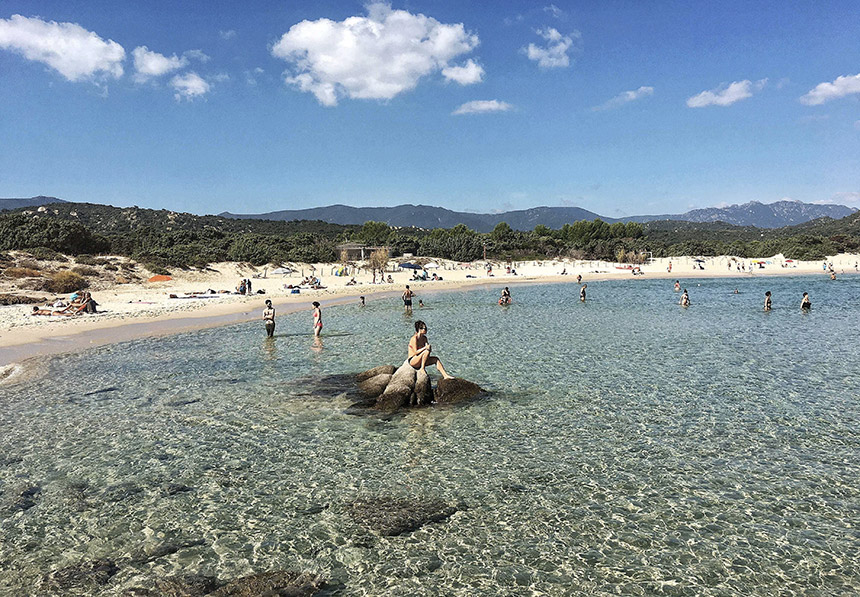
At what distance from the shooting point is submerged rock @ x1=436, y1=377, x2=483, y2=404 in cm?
1313

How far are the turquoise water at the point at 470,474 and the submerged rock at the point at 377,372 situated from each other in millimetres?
1484

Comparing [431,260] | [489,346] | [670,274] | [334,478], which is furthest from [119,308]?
[670,274]

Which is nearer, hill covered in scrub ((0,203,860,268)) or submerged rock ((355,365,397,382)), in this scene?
submerged rock ((355,365,397,382))

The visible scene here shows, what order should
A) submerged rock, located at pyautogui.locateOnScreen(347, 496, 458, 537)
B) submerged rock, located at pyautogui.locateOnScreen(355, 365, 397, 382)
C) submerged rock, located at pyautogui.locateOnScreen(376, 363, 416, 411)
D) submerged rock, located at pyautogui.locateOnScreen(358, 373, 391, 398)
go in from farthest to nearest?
submerged rock, located at pyautogui.locateOnScreen(355, 365, 397, 382), submerged rock, located at pyautogui.locateOnScreen(358, 373, 391, 398), submerged rock, located at pyautogui.locateOnScreen(376, 363, 416, 411), submerged rock, located at pyautogui.locateOnScreen(347, 496, 458, 537)

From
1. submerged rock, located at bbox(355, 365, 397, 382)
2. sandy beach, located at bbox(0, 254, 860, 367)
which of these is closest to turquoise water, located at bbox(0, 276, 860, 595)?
submerged rock, located at bbox(355, 365, 397, 382)

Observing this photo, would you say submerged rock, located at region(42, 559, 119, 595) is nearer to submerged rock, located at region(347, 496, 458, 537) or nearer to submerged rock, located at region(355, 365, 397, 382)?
submerged rock, located at region(347, 496, 458, 537)

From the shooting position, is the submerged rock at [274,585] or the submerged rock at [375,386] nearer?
the submerged rock at [274,585]

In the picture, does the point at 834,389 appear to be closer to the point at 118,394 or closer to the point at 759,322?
the point at 759,322

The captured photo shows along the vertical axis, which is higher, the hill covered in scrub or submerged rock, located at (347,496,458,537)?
the hill covered in scrub

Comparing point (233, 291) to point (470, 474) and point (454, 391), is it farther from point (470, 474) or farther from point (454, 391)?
point (470, 474)

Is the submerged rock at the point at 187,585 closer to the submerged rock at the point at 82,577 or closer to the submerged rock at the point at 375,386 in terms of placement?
the submerged rock at the point at 82,577

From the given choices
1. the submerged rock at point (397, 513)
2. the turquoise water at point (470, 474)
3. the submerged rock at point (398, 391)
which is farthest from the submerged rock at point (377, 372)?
the submerged rock at point (397, 513)

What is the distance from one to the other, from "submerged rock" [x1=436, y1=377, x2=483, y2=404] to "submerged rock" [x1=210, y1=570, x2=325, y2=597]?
7.08 meters

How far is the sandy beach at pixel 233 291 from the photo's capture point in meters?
24.2
